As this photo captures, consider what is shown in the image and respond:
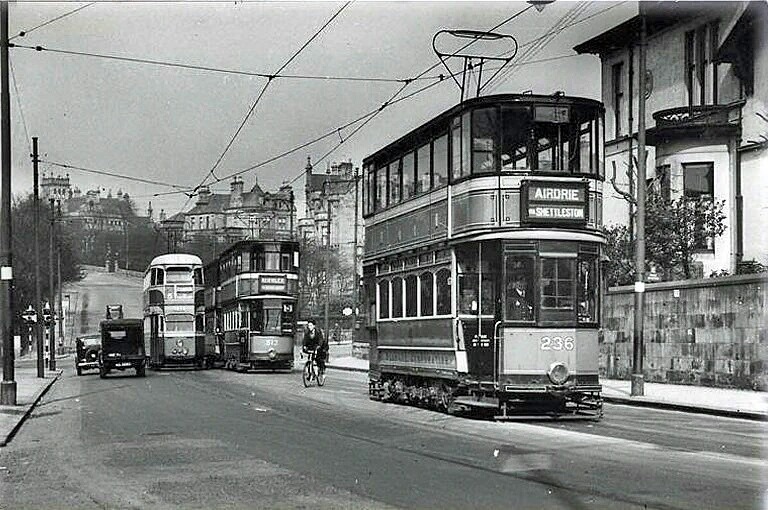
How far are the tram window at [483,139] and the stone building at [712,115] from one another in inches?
663

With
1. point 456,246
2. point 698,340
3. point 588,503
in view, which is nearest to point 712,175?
point 698,340

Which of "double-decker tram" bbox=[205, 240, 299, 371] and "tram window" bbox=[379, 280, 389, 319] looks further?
"double-decker tram" bbox=[205, 240, 299, 371]

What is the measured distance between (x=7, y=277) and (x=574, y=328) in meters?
12.5

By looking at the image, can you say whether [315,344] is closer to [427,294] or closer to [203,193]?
[427,294]

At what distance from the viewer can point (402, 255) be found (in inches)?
837

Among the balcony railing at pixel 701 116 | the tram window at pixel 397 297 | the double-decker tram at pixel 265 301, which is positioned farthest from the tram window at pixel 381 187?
the double-decker tram at pixel 265 301

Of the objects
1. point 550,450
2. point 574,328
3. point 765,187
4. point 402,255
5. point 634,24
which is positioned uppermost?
point 634,24

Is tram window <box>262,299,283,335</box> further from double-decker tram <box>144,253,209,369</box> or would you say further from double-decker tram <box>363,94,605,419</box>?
double-decker tram <box>363,94,605,419</box>

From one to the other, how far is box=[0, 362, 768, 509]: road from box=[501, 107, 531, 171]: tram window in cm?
433

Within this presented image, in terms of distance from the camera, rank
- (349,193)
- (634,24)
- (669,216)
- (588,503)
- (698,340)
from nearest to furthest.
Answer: (588,503), (698,340), (669,216), (634,24), (349,193)

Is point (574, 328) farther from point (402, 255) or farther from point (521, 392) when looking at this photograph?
point (402, 255)

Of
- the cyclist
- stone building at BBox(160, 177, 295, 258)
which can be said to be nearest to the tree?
the cyclist

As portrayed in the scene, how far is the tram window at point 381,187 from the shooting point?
74.4ft

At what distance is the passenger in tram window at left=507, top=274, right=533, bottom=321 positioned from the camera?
17.1 m
